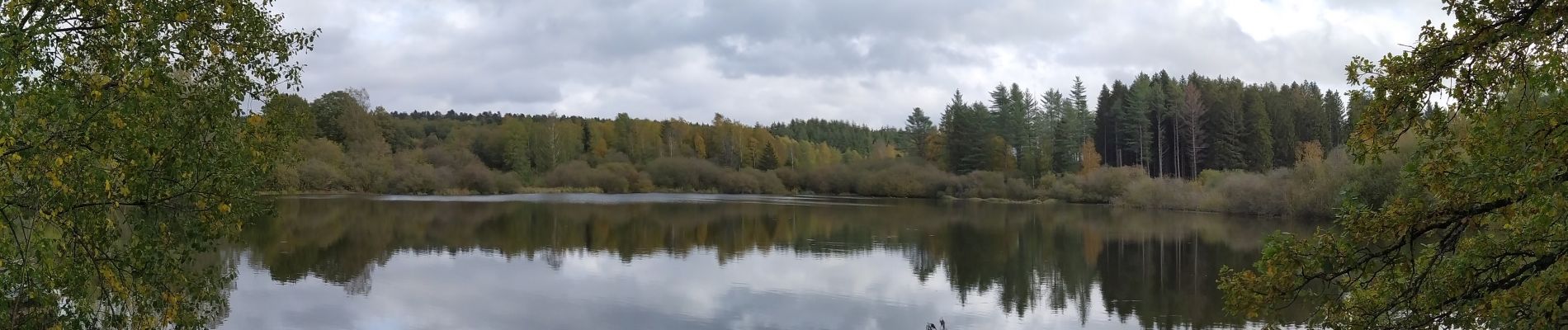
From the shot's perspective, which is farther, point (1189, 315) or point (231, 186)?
point (1189, 315)

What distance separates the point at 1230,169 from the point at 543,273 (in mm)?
49104

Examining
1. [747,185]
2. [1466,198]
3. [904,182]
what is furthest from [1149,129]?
[1466,198]

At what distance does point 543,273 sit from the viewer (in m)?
19.2

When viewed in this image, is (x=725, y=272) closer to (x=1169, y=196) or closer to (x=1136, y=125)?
(x=1169, y=196)

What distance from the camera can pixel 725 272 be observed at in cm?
1970

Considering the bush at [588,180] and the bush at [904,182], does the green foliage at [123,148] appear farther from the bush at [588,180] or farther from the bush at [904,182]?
the bush at [588,180]

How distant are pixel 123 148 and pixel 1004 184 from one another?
61209 millimetres

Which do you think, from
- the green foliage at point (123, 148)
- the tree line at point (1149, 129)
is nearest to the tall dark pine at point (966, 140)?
the tree line at point (1149, 129)

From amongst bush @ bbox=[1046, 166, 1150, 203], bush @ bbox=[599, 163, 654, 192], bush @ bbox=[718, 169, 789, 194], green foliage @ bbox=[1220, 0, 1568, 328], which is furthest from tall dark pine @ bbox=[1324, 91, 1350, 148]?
green foliage @ bbox=[1220, 0, 1568, 328]

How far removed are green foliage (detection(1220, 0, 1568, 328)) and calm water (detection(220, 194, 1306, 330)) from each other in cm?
842

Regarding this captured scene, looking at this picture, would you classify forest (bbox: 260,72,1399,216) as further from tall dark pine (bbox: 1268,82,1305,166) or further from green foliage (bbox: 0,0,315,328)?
green foliage (bbox: 0,0,315,328)

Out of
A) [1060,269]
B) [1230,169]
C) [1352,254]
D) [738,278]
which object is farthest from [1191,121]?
[1352,254]

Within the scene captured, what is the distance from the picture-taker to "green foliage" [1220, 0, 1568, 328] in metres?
4.82

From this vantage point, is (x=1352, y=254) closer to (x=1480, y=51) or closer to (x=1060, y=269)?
(x=1480, y=51)
